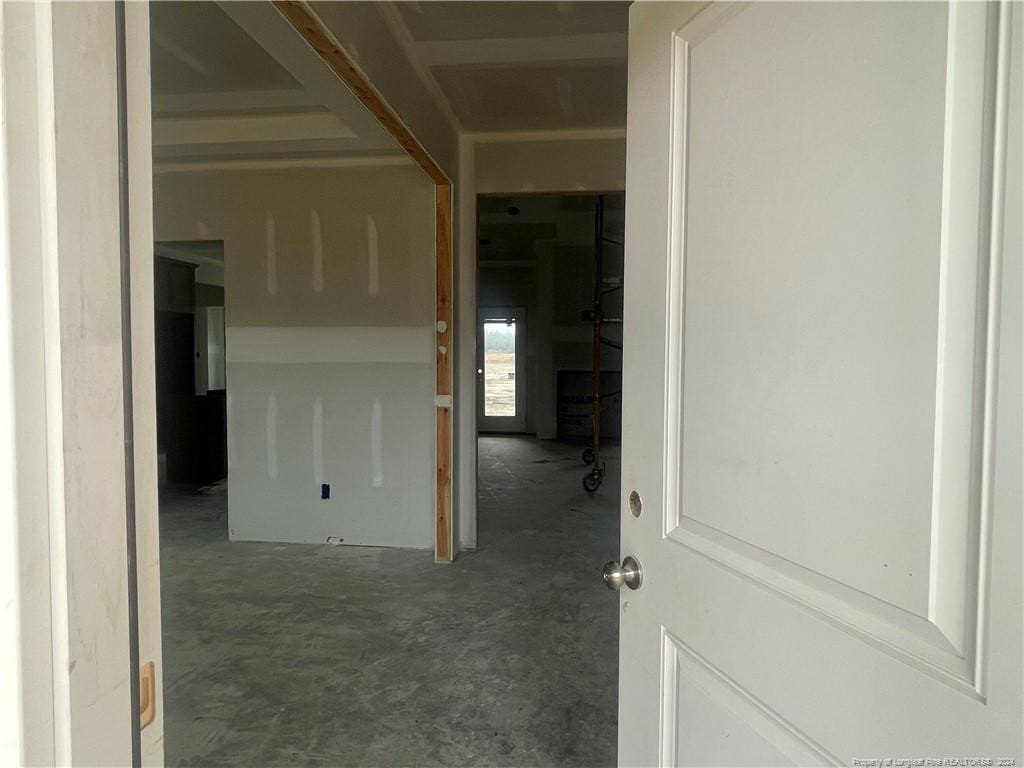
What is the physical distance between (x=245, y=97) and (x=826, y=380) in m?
4.03

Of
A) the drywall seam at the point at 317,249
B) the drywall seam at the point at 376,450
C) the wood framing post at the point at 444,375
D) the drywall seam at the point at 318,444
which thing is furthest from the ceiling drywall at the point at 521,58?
the drywall seam at the point at 318,444

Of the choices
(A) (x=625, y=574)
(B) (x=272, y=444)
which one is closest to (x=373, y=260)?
(B) (x=272, y=444)

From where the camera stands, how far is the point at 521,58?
10.4 ft

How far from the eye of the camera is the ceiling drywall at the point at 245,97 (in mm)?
2654

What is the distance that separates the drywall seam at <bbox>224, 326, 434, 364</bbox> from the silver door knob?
3.34m

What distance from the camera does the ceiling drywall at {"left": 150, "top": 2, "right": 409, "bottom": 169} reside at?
8.71 ft

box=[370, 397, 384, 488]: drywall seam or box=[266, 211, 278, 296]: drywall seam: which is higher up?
box=[266, 211, 278, 296]: drywall seam

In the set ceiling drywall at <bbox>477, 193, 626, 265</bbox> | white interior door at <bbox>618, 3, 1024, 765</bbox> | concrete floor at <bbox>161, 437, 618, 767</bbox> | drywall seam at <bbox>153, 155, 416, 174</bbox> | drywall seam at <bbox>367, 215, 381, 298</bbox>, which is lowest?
concrete floor at <bbox>161, 437, 618, 767</bbox>

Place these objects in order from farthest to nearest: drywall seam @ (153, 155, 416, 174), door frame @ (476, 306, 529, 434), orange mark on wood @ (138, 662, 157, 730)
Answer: door frame @ (476, 306, 529, 434), drywall seam @ (153, 155, 416, 174), orange mark on wood @ (138, 662, 157, 730)

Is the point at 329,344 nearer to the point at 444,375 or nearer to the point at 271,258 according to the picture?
the point at 271,258

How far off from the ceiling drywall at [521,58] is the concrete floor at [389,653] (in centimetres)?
298

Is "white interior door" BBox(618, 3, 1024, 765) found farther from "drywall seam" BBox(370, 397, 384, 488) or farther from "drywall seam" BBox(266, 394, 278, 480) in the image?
"drywall seam" BBox(266, 394, 278, 480)

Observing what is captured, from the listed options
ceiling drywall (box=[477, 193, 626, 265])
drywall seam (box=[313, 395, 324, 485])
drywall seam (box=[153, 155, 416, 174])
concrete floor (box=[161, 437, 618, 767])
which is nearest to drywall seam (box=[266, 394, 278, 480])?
drywall seam (box=[313, 395, 324, 485])

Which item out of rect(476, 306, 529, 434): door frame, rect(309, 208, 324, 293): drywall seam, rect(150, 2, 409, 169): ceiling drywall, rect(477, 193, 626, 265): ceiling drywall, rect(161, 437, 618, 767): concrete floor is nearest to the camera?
rect(161, 437, 618, 767): concrete floor
